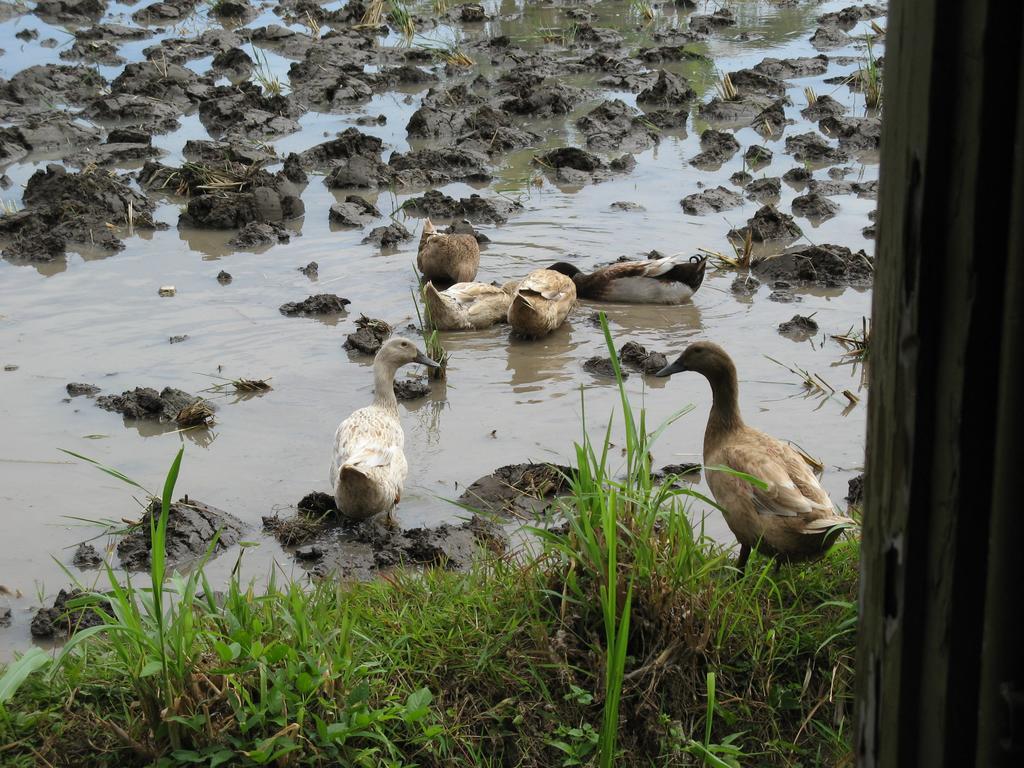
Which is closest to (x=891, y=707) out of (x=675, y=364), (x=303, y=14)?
(x=675, y=364)

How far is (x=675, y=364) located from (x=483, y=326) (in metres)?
3.60

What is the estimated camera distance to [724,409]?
18.0 ft

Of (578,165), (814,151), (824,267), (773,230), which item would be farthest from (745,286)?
(814,151)

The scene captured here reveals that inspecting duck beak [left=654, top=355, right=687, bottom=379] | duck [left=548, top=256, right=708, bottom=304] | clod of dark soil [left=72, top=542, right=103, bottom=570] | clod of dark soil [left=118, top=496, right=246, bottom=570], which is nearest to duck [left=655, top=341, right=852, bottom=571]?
duck beak [left=654, top=355, right=687, bottom=379]

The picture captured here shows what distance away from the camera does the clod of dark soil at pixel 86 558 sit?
588 centimetres

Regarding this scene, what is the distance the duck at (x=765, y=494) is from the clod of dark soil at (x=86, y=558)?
121 inches

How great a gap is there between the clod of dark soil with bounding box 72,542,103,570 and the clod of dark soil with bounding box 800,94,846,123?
1059 centimetres

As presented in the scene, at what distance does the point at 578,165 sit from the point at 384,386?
6061 millimetres

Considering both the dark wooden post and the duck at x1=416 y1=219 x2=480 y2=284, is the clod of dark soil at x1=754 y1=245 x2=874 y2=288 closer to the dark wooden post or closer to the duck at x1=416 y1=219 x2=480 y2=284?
the duck at x1=416 y1=219 x2=480 y2=284

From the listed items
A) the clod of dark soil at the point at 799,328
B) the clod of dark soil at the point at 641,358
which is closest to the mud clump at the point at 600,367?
the clod of dark soil at the point at 641,358

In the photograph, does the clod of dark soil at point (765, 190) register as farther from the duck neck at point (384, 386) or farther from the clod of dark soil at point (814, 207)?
the duck neck at point (384, 386)

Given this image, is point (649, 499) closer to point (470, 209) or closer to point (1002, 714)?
point (1002, 714)

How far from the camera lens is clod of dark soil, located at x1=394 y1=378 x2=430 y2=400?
26.1ft

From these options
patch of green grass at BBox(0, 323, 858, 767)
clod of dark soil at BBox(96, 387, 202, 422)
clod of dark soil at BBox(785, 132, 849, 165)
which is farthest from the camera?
clod of dark soil at BBox(785, 132, 849, 165)
